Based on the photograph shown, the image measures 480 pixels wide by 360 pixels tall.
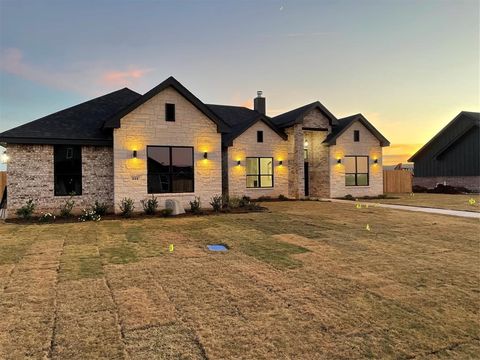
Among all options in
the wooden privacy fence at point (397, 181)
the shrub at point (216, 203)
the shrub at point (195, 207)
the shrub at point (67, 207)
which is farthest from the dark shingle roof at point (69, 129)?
the wooden privacy fence at point (397, 181)

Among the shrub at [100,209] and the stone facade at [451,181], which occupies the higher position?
the stone facade at [451,181]

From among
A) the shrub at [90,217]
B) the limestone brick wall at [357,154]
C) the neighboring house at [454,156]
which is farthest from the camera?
the neighboring house at [454,156]

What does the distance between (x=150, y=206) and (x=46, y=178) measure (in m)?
5.00

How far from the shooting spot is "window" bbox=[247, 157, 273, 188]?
21.7 metres

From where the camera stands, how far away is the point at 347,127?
22516 mm

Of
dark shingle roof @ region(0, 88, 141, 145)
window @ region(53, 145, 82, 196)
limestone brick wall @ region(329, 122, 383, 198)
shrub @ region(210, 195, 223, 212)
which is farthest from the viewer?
limestone brick wall @ region(329, 122, 383, 198)

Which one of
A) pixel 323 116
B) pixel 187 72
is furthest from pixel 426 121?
pixel 187 72

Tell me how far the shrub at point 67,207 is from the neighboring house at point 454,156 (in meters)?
32.4

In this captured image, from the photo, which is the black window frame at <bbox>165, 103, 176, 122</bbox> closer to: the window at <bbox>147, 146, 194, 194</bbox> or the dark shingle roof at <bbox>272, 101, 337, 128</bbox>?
the window at <bbox>147, 146, 194, 194</bbox>

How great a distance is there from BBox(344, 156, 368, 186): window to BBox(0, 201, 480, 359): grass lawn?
1507 centimetres

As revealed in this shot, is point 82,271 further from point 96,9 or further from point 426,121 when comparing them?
point 426,121

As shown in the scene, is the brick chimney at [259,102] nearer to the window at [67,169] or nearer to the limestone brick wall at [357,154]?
the limestone brick wall at [357,154]

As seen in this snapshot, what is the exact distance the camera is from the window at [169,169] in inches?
582

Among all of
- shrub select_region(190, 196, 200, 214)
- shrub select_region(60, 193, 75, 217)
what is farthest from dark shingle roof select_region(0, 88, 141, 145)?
shrub select_region(190, 196, 200, 214)
